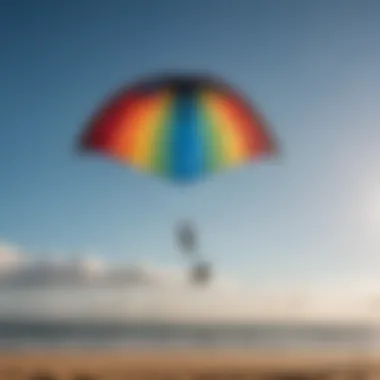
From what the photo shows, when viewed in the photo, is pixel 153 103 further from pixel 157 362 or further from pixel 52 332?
pixel 52 332

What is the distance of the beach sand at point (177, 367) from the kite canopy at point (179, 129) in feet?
10.0

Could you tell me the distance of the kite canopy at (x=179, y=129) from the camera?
10.9 metres

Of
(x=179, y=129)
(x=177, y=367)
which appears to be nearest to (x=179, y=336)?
(x=177, y=367)

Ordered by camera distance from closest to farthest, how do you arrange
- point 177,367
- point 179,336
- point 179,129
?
point 179,129 → point 177,367 → point 179,336

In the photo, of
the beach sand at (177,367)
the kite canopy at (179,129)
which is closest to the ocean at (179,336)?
the beach sand at (177,367)

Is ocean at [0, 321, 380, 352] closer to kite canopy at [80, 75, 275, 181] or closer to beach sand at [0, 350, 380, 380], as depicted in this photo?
beach sand at [0, 350, 380, 380]

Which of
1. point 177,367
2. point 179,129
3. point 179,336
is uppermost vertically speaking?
point 179,336

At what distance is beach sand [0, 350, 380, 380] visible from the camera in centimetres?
1091

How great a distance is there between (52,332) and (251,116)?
19462 mm

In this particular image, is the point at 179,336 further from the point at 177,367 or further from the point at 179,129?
the point at 179,129

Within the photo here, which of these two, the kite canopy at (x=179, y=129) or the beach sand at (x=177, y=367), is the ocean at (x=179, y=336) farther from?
the kite canopy at (x=179, y=129)

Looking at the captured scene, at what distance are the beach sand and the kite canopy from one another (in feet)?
10.0

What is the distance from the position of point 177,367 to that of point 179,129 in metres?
4.06

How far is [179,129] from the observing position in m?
11.5
